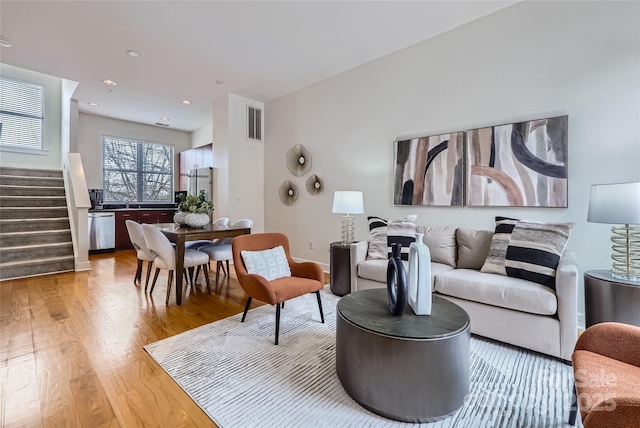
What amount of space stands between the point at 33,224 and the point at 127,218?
1807 mm

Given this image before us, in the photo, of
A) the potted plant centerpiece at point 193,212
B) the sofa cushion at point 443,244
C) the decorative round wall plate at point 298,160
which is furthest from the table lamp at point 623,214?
the potted plant centerpiece at point 193,212

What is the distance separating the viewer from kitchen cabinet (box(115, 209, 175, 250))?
20.8 feet

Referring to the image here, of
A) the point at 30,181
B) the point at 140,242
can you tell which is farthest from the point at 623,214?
the point at 30,181

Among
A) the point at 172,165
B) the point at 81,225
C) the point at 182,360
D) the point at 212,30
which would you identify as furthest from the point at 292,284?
the point at 172,165

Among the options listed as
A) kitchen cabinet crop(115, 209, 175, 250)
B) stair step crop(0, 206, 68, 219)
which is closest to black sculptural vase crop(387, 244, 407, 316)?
stair step crop(0, 206, 68, 219)

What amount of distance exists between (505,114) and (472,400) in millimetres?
2614

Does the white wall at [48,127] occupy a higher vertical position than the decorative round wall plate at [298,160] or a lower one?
higher

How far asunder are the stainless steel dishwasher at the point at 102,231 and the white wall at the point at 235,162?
2.74 metres

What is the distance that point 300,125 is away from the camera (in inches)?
191

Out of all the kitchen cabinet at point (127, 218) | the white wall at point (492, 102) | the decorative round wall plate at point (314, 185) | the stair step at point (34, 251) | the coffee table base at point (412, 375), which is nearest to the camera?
the coffee table base at point (412, 375)

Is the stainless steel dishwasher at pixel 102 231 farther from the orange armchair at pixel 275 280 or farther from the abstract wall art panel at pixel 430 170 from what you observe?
the abstract wall art panel at pixel 430 170

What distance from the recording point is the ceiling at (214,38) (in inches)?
111

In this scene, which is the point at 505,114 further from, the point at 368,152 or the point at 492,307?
the point at 492,307

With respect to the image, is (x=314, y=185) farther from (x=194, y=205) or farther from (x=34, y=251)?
(x=34, y=251)
